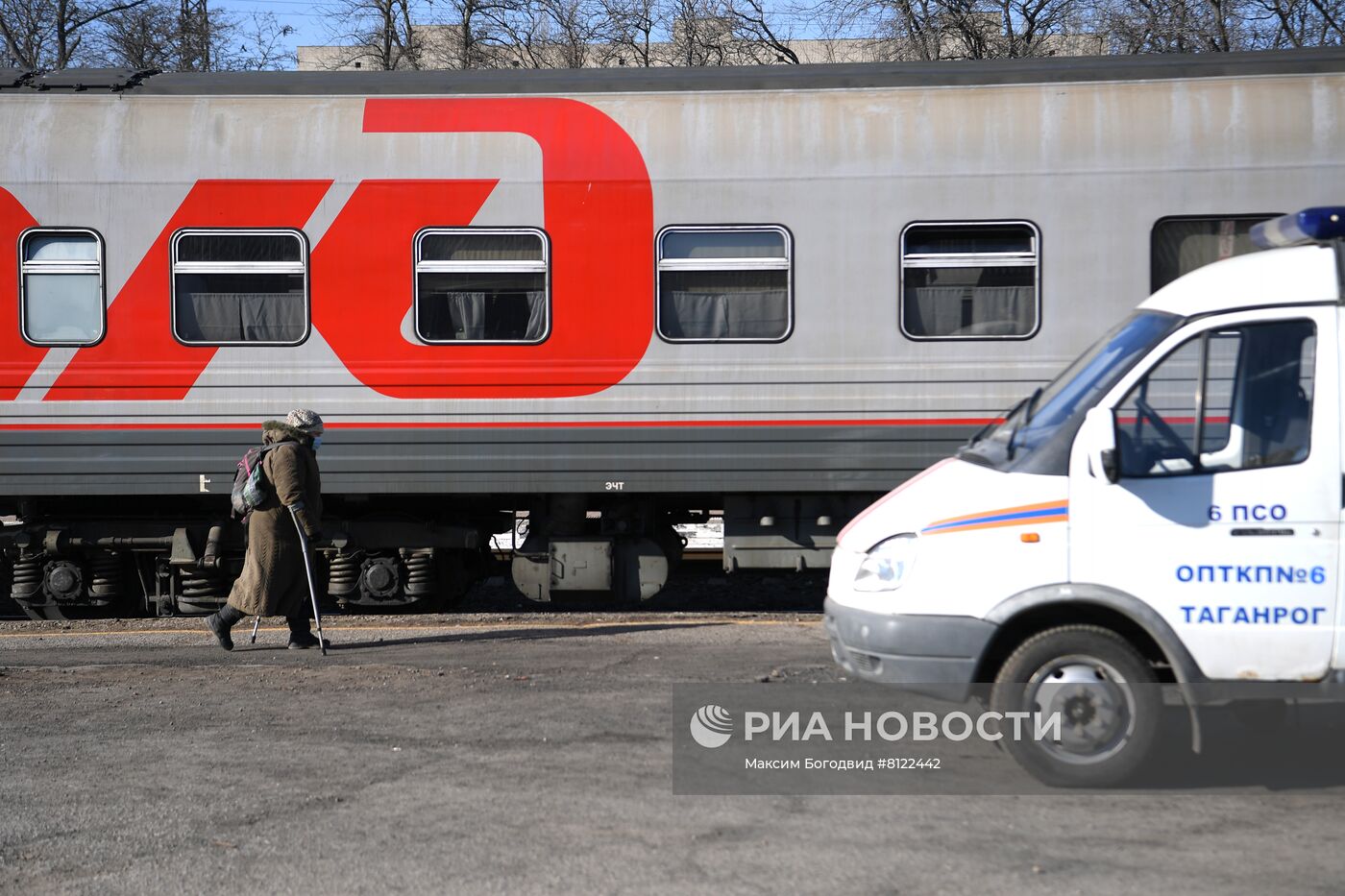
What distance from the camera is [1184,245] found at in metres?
9.34

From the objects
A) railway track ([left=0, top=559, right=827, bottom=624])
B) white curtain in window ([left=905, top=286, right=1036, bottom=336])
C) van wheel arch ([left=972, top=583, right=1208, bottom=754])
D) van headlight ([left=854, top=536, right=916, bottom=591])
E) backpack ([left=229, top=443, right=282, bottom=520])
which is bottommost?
railway track ([left=0, top=559, right=827, bottom=624])

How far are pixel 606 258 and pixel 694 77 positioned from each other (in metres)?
1.46

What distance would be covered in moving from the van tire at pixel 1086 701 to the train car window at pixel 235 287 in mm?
6011

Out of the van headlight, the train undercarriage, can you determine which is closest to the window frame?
the van headlight

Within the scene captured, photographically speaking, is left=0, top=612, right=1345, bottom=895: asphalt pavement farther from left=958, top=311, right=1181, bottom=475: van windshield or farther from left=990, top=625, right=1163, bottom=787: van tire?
left=958, top=311, right=1181, bottom=475: van windshield

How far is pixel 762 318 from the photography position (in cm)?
946

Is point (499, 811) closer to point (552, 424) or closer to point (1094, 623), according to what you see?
point (1094, 623)

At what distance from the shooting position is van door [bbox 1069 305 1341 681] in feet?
17.3

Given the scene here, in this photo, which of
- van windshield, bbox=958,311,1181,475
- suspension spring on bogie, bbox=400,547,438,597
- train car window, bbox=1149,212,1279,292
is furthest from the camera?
suspension spring on bogie, bbox=400,547,438,597

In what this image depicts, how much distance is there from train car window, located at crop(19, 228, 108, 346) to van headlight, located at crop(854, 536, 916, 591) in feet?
20.5

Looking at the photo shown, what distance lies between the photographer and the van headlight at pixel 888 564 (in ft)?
18.7

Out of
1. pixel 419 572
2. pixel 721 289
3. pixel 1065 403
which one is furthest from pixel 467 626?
pixel 1065 403

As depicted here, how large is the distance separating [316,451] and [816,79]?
14.3 ft

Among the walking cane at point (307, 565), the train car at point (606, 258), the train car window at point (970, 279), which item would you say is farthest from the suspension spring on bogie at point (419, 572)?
the train car window at point (970, 279)
